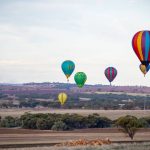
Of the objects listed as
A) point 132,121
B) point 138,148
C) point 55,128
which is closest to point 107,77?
point 55,128

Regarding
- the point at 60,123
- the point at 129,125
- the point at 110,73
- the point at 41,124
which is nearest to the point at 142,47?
the point at 129,125

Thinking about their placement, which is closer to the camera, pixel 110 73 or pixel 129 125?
pixel 129 125

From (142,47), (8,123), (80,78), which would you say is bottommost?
(8,123)

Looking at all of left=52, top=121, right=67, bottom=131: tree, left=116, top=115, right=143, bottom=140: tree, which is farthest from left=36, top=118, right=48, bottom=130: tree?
left=116, top=115, right=143, bottom=140: tree

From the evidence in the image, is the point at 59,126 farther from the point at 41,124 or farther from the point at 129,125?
the point at 129,125

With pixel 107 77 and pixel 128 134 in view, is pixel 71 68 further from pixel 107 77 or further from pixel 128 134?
pixel 128 134

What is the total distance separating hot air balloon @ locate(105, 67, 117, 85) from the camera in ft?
279

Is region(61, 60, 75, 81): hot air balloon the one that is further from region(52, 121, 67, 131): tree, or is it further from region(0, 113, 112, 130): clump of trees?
region(0, 113, 112, 130): clump of trees

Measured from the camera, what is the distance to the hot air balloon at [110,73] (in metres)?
85.1

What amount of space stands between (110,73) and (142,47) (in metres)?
33.2

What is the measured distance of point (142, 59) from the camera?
2068 inches

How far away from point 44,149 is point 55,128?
1446 inches

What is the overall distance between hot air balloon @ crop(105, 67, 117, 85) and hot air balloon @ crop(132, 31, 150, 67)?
106ft

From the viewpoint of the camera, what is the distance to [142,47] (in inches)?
2064
